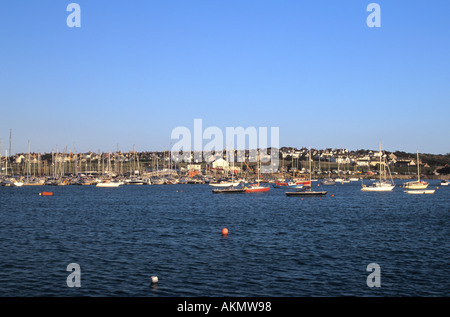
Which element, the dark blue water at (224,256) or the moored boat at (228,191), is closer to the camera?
the dark blue water at (224,256)

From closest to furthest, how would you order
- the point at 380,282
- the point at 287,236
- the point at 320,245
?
the point at 380,282 → the point at 320,245 → the point at 287,236

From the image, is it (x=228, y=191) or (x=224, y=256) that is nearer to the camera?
(x=224, y=256)

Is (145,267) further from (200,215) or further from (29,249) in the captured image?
(200,215)

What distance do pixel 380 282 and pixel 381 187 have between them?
327ft

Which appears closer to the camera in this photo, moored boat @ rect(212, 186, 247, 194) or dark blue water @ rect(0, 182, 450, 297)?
dark blue water @ rect(0, 182, 450, 297)

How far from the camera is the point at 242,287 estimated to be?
837 inches

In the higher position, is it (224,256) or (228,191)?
(224,256)

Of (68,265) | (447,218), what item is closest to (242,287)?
(68,265)

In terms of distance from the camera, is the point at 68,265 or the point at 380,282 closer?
the point at 380,282

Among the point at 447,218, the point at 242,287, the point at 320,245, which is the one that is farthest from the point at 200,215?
the point at 242,287
